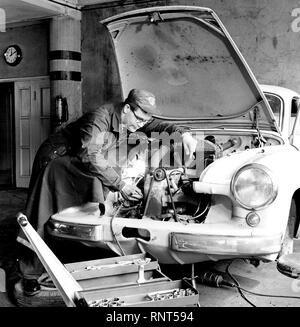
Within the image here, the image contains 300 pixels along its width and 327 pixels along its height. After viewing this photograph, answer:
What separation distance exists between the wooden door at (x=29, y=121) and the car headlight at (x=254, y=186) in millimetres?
6868

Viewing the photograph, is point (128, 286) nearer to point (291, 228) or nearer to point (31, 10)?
point (291, 228)

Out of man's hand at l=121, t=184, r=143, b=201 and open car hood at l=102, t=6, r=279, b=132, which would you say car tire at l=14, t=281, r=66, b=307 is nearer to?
man's hand at l=121, t=184, r=143, b=201

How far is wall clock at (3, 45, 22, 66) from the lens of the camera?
913cm

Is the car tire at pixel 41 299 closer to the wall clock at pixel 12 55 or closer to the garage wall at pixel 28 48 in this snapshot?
the garage wall at pixel 28 48

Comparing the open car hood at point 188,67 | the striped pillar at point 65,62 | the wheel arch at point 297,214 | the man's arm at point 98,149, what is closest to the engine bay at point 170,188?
the man's arm at point 98,149

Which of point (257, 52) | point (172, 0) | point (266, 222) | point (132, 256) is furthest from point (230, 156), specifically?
point (172, 0)

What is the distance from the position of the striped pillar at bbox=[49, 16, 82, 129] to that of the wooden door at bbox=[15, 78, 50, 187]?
0.61m

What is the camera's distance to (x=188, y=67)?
344 cm

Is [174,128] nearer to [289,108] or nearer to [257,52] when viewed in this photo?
[289,108]

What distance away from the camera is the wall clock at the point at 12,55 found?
9.13 m

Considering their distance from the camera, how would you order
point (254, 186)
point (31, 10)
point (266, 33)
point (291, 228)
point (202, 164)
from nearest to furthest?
1. point (254, 186)
2. point (291, 228)
3. point (202, 164)
4. point (266, 33)
5. point (31, 10)

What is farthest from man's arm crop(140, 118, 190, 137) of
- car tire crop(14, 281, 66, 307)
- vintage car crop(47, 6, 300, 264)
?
car tire crop(14, 281, 66, 307)

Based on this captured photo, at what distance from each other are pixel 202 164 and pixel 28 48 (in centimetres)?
706

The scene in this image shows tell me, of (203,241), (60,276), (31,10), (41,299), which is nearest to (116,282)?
(60,276)
